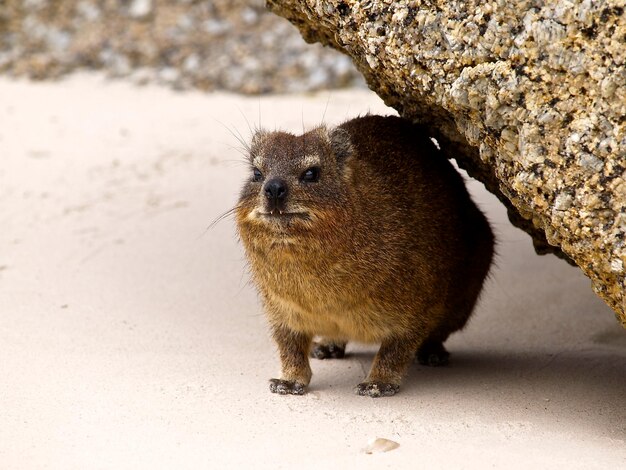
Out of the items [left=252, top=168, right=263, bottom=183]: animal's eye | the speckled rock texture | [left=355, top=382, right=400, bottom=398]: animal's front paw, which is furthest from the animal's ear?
[left=355, top=382, right=400, bottom=398]: animal's front paw

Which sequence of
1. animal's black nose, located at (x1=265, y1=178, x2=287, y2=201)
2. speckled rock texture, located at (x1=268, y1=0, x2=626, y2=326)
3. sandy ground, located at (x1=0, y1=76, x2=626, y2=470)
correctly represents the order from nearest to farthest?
speckled rock texture, located at (x1=268, y1=0, x2=626, y2=326) < sandy ground, located at (x1=0, y1=76, x2=626, y2=470) < animal's black nose, located at (x1=265, y1=178, x2=287, y2=201)

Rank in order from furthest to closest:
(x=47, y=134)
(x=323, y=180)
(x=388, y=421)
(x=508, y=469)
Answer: (x=47, y=134) → (x=323, y=180) → (x=388, y=421) → (x=508, y=469)

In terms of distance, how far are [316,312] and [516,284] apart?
2.77 metres

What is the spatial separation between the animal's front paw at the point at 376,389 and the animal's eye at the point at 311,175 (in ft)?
4.11

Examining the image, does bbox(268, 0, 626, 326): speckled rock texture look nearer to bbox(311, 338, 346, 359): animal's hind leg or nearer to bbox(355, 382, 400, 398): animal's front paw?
bbox(355, 382, 400, 398): animal's front paw

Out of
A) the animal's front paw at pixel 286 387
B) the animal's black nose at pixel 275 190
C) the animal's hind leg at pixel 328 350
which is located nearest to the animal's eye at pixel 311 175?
the animal's black nose at pixel 275 190

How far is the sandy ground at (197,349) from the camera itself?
193 inches

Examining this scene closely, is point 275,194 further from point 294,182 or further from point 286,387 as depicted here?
point 286,387

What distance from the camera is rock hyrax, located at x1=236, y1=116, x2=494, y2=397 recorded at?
5633mm

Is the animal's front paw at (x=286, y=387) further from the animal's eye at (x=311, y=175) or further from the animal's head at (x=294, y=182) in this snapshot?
the animal's eye at (x=311, y=175)

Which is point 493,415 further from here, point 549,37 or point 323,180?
point 549,37

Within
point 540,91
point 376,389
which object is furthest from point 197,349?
point 540,91

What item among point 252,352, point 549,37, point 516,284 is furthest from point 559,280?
point 549,37

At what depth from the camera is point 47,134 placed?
10.7 metres
